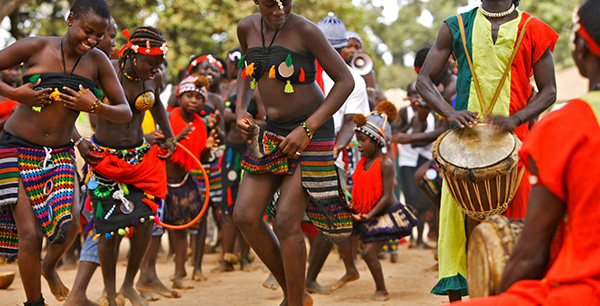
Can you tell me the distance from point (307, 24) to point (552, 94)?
165 cm

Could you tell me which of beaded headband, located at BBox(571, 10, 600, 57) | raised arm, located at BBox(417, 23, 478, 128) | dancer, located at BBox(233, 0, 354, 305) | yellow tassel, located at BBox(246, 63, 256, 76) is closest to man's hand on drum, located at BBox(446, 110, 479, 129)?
raised arm, located at BBox(417, 23, 478, 128)

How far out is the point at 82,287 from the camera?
5188mm

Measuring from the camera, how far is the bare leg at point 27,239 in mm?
4531

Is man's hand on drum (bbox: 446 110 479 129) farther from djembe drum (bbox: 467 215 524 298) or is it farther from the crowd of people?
djembe drum (bbox: 467 215 524 298)

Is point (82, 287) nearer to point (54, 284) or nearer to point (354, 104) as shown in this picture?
point (54, 284)

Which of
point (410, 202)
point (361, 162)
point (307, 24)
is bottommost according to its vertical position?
point (410, 202)

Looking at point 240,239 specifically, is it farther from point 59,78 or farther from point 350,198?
point 59,78

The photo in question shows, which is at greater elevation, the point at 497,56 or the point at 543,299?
the point at 497,56

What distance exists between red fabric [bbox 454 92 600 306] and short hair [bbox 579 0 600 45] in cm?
23

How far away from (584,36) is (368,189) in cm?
428

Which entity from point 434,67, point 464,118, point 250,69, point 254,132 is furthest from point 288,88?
point 464,118

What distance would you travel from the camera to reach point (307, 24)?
14.5 feet

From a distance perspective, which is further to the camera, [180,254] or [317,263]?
[180,254]

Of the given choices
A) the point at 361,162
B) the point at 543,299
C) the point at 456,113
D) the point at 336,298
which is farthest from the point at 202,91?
the point at 543,299
